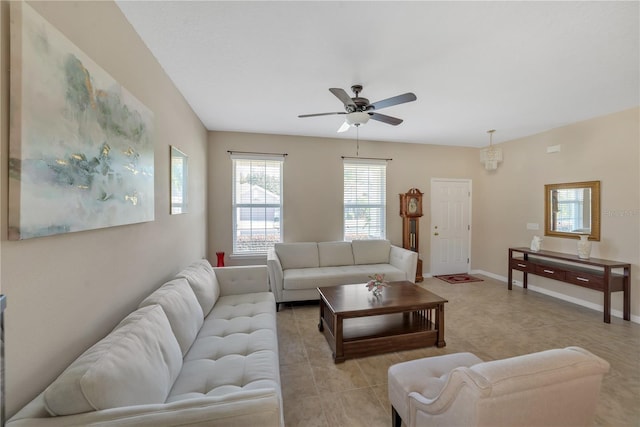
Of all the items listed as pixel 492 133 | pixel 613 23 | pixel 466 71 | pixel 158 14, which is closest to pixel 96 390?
pixel 158 14

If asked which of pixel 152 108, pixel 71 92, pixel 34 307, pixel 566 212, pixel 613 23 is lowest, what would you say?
pixel 34 307

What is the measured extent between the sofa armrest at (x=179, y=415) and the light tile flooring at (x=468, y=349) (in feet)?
3.16

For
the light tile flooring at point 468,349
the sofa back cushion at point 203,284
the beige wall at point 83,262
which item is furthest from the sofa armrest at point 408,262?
the beige wall at point 83,262

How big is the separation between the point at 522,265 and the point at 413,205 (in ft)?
6.41

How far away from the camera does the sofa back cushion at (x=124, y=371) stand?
911 mm

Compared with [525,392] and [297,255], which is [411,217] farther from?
[525,392]

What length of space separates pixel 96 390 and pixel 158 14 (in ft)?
6.94

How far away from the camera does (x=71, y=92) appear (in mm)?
1137

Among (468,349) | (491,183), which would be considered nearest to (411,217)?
(491,183)

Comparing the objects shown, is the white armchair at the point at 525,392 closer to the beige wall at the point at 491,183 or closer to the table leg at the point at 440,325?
the table leg at the point at 440,325

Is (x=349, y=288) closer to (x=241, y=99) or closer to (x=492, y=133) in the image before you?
(x=241, y=99)

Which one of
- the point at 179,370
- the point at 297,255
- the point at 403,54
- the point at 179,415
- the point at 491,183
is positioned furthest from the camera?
the point at 491,183

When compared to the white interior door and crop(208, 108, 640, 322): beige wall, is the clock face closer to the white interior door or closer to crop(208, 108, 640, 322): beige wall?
crop(208, 108, 640, 322): beige wall

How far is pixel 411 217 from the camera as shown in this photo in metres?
4.84
